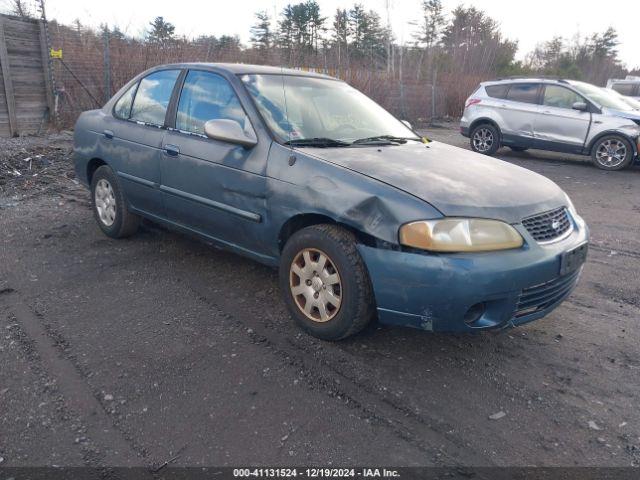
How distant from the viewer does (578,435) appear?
257cm

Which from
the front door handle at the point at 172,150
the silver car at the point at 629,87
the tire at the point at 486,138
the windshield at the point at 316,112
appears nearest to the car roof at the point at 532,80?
the tire at the point at 486,138

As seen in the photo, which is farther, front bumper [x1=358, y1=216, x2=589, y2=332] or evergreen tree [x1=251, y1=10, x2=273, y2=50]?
evergreen tree [x1=251, y1=10, x2=273, y2=50]

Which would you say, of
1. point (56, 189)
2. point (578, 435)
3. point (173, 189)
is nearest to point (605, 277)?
point (578, 435)

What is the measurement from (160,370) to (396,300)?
1.40 meters

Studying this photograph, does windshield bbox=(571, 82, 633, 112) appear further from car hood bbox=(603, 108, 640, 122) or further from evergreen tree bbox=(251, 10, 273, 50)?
evergreen tree bbox=(251, 10, 273, 50)

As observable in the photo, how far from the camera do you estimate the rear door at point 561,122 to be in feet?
36.0

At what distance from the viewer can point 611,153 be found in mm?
10766

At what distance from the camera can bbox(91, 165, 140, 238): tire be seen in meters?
5.00

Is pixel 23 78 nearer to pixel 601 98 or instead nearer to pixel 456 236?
pixel 456 236

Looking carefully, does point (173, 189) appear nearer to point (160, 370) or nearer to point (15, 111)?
point (160, 370)

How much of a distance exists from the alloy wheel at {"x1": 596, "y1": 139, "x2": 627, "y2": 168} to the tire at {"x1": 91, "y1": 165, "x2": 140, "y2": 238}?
9629mm

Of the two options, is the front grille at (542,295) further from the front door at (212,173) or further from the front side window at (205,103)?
the front side window at (205,103)

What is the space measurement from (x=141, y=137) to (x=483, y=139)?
32.2ft

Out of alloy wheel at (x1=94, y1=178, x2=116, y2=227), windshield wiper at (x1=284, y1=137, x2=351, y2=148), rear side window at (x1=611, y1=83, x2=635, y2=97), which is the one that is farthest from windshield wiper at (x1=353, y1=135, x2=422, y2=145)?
rear side window at (x1=611, y1=83, x2=635, y2=97)
